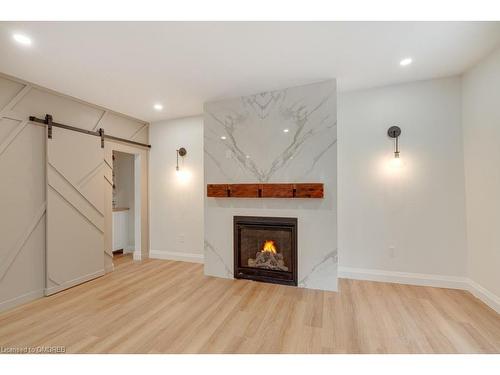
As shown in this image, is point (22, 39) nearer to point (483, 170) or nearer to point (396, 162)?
point (396, 162)

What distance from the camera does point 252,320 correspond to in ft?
7.38

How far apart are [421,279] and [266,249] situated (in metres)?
2.11

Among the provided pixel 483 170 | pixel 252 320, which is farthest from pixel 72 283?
pixel 483 170

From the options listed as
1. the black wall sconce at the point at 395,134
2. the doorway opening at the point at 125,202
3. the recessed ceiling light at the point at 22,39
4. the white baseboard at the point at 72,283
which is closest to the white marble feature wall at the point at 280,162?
the black wall sconce at the point at 395,134

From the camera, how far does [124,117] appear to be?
13.6ft

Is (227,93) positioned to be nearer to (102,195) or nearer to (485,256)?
(102,195)

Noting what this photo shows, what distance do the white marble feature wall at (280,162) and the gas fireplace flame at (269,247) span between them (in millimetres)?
386

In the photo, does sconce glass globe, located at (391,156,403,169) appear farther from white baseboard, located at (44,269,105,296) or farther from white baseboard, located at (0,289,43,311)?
white baseboard, located at (0,289,43,311)

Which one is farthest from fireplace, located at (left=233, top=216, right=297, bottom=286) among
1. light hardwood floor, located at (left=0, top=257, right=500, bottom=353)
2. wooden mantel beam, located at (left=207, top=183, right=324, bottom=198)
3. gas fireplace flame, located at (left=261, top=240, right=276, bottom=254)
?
wooden mantel beam, located at (left=207, top=183, right=324, bottom=198)

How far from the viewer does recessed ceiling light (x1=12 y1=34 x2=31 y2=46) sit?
6.43 feet

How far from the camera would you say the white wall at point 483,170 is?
7.79 ft

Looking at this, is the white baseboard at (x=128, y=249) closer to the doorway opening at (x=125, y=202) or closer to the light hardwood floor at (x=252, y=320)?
the doorway opening at (x=125, y=202)
